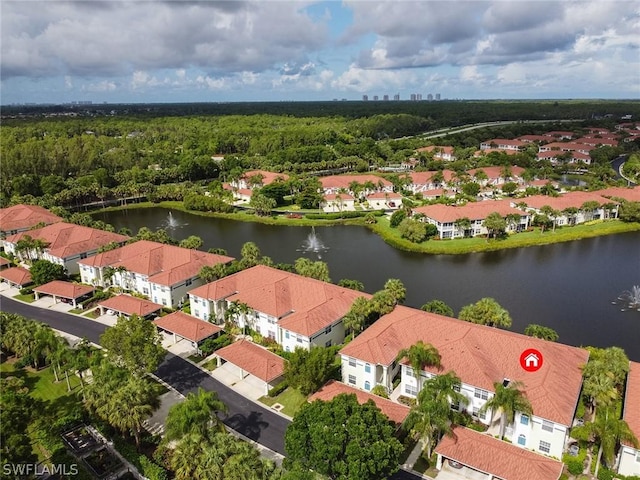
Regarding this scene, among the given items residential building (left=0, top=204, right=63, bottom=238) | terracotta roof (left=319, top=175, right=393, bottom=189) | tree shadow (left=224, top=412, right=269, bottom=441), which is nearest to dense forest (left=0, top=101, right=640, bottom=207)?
terracotta roof (left=319, top=175, right=393, bottom=189)

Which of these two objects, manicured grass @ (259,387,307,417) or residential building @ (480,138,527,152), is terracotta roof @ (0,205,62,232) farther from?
residential building @ (480,138,527,152)

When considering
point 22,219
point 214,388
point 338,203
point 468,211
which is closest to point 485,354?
point 214,388

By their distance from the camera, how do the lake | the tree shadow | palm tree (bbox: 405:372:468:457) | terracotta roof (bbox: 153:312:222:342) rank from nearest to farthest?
palm tree (bbox: 405:372:468:457) → the tree shadow → terracotta roof (bbox: 153:312:222:342) → the lake

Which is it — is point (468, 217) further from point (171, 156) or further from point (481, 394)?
point (171, 156)

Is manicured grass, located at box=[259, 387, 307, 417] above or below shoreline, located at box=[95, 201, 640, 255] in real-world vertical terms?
below

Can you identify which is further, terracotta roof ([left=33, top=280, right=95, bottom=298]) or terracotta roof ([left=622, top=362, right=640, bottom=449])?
terracotta roof ([left=33, top=280, right=95, bottom=298])

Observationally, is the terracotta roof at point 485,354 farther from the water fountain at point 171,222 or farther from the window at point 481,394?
the water fountain at point 171,222
